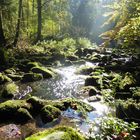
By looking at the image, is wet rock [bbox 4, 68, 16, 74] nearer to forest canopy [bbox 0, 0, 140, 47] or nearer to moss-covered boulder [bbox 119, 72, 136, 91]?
forest canopy [bbox 0, 0, 140, 47]

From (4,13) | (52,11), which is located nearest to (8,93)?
(4,13)

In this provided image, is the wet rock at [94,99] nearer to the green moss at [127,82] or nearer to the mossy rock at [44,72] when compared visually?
the green moss at [127,82]

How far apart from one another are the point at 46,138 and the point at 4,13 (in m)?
26.9

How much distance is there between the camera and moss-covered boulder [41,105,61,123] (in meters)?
9.62

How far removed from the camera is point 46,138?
5.23 meters

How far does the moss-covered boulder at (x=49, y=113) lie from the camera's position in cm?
962

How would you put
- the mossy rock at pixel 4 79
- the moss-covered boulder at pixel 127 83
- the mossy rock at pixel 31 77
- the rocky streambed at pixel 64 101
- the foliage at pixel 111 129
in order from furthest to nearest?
the mossy rock at pixel 31 77 → the mossy rock at pixel 4 79 → the moss-covered boulder at pixel 127 83 → the rocky streambed at pixel 64 101 → the foliage at pixel 111 129

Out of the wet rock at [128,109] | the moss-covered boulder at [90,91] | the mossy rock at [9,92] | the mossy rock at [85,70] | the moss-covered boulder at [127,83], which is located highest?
the wet rock at [128,109]

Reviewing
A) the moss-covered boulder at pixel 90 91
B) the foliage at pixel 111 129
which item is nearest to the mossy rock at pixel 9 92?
the moss-covered boulder at pixel 90 91

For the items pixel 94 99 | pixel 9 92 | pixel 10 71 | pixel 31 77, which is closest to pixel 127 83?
pixel 94 99

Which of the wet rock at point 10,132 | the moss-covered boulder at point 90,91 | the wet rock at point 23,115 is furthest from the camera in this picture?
the moss-covered boulder at point 90,91

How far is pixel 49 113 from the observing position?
32.1 ft

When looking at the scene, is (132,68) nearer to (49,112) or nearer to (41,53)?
(49,112)

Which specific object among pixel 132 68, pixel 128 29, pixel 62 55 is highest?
pixel 128 29
